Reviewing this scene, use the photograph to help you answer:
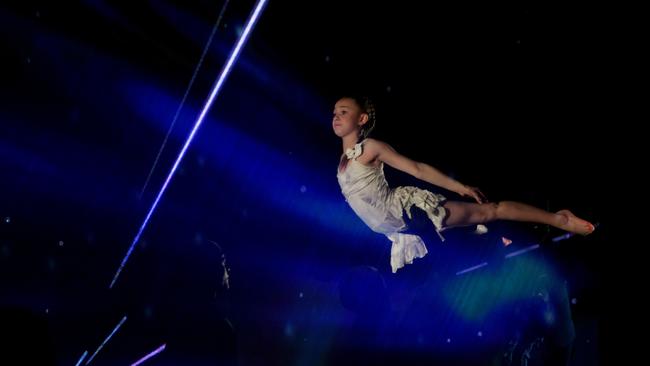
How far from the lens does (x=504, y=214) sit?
11.6 feet

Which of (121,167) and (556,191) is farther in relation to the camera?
(121,167)

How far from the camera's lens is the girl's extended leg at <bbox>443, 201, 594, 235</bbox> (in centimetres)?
342

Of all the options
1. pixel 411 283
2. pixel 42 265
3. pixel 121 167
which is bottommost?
pixel 42 265

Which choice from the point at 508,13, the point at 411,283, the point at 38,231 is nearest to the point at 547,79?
the point at 508,13

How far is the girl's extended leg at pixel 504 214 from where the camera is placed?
3418 millimetres

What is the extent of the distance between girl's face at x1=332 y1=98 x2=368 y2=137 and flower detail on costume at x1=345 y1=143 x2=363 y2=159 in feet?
0.59

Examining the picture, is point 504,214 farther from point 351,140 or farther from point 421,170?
point 351,140

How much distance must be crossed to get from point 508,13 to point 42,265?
488 cm

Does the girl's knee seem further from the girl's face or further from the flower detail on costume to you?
the girl's face

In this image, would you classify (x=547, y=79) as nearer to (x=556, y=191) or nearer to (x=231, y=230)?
(x=556, y=191)

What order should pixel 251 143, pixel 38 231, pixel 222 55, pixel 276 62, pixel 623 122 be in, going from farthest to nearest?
pixel 251 143 < pixel 38 231 < pixel 276 62 < pixel 222 55 < pixel 623 122

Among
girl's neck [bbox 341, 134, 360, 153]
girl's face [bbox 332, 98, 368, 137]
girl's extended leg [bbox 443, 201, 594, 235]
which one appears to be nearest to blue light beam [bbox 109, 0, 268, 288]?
girl's face [bbox 332, 98, 368, 137]

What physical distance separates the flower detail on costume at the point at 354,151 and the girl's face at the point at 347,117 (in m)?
0.18

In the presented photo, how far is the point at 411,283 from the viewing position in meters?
4.21
